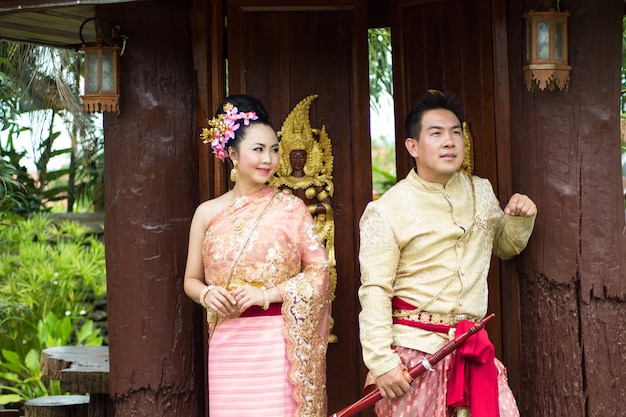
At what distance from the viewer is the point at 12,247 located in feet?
34.0

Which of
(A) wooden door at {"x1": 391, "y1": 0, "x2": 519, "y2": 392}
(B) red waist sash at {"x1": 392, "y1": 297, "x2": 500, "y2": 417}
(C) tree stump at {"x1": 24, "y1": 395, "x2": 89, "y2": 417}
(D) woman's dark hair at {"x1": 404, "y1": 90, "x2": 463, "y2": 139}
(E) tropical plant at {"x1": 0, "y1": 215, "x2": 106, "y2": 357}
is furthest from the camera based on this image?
(E) tropical plant at {"x1": 0, "y1": 215, "x2": 106, "y2": 357}

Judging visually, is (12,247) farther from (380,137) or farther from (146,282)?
(380,137)

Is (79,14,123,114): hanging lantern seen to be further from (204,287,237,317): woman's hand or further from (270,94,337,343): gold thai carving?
(204,287,237,317): woman's hand

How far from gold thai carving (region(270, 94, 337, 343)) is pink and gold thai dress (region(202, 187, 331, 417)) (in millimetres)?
570

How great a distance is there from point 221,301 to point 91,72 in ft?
4.71

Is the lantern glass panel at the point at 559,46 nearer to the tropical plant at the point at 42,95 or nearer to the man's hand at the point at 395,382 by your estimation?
the man's hand at the point at 395,382

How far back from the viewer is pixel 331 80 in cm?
552

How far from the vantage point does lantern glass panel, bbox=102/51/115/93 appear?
17.4 ft

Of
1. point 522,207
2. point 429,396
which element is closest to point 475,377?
point 429,396

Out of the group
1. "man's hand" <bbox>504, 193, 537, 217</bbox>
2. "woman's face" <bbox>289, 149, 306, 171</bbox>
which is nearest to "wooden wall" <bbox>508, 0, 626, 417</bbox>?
"man's hand" <bbox>504, 193, 537, 217</bbox>

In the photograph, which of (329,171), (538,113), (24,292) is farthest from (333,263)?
(24,292)

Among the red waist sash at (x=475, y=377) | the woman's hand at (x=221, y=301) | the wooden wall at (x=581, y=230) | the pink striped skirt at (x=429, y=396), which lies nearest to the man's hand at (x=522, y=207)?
the wooden wall at (x=581, y=230)

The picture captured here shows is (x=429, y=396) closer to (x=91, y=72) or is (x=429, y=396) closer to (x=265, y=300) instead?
(x=265, y=300)

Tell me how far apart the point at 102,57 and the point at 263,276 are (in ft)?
4.71
